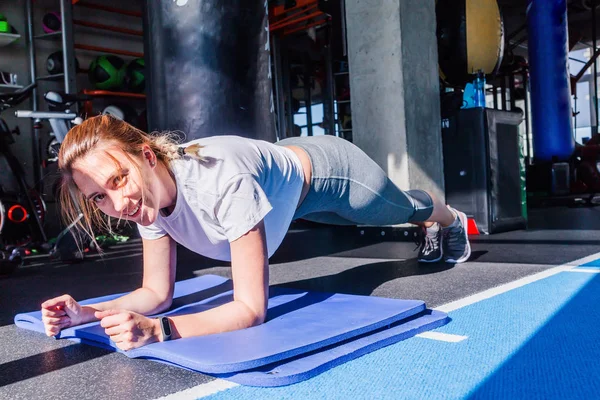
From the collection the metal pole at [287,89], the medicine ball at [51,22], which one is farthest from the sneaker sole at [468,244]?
the metal pole at [287,89]

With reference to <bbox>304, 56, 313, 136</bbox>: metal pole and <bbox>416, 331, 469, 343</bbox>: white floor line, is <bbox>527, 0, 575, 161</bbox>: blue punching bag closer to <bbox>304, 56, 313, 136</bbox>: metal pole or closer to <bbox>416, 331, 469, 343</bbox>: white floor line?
<bbox>304, 56, 313, 136</bbox>: metal pole

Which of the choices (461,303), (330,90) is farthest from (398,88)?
(330,90)

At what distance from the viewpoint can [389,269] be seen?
2.42 metres

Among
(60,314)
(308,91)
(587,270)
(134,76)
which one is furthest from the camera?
(308,91)

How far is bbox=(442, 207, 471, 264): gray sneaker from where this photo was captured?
94.7 inches

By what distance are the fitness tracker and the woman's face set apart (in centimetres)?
23

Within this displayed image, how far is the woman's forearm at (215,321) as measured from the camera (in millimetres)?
1237

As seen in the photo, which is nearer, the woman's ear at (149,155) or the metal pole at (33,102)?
the woman's ear at (149,155)

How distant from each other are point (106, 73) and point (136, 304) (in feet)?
14.0

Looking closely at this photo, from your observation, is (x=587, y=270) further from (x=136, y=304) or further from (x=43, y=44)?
(x=43, y=44)

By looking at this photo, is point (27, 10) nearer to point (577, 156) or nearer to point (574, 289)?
point (574, 289)

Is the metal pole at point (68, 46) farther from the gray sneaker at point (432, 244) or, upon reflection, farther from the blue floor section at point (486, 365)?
the blue floor section at point (486, 365)

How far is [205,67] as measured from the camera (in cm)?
252

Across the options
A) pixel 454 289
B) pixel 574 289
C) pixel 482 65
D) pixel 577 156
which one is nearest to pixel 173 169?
pixel 454 289
